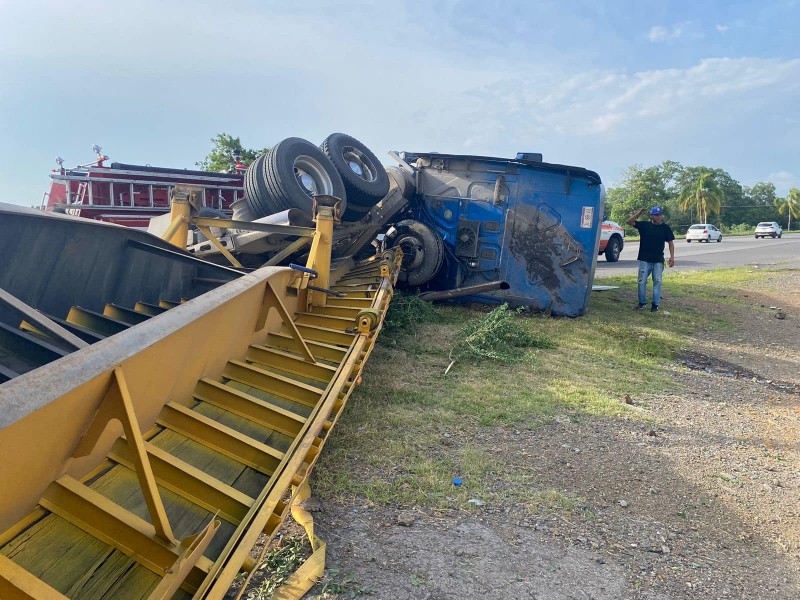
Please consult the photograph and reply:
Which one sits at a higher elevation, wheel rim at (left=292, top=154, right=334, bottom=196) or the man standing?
wheel rim at (left=292, top=154, right=334, bottom=196)

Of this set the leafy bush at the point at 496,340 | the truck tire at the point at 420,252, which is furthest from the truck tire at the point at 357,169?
the leafy bush at the point at 496,340

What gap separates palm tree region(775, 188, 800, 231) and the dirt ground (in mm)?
78722

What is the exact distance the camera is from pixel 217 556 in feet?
5.87

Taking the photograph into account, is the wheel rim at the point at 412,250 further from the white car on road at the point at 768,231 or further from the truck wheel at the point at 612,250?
the white car on road at the point at 768,231

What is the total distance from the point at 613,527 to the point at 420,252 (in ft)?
16.8

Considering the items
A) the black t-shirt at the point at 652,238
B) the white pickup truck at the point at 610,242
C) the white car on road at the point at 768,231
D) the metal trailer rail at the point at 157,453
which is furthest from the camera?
the white car on road at the point at 768,231

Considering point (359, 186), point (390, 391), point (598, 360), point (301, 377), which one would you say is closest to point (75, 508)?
point (301, 377)

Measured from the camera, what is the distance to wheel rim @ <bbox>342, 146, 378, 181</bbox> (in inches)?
290

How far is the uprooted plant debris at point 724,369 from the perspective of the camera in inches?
207

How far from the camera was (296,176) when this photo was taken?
616 centimetres

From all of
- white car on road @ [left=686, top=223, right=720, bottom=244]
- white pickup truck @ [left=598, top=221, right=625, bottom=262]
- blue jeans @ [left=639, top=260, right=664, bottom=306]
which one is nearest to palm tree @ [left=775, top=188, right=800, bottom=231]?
white car on road @ [left=686, top=223, right=720, bottom=244]

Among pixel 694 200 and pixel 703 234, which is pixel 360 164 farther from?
pixel 694 200

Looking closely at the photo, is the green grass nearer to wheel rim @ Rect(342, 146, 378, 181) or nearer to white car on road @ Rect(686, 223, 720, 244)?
wheel rim @ Rect(342, 146, 378, 181)

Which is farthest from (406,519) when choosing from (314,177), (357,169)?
(357,169)
